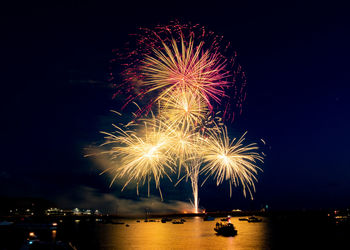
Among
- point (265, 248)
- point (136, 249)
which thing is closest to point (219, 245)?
point (265, 248)

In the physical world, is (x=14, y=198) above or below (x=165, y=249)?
above

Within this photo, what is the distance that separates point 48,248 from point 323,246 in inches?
2021

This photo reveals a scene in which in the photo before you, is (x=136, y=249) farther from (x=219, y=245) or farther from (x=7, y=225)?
(x=7, y=225)

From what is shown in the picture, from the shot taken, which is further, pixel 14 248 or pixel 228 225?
pixel 228 225

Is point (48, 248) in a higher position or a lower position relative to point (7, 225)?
lower

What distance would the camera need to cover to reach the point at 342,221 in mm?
154000

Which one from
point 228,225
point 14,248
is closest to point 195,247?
point 228,225

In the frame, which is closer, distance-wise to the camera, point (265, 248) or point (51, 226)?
point (51, 226)

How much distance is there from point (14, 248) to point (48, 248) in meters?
3.67

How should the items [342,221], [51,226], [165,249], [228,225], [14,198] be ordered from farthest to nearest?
[14,198]
[342,221]
[228,225]
[165,249]
[51,226]

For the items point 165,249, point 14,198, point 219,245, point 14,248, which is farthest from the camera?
point 14,198

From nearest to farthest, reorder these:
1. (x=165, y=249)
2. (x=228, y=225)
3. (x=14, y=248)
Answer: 1. (x=14, y=248)
2. (x=165, y=249)
3. (x=228, y=225)

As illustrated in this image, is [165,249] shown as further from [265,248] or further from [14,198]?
[14,198]

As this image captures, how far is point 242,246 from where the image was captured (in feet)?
186
